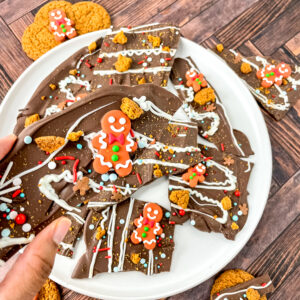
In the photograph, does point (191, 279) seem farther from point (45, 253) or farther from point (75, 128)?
point (75, 128)

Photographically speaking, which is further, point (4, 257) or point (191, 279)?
point (191, 279)

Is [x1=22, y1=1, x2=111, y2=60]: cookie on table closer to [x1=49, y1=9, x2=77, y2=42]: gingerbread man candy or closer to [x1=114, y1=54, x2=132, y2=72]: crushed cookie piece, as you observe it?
[x1=49, y1=9, x2=77, y2=42]: gingerbread man candy

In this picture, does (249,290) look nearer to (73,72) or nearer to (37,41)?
(73,72)

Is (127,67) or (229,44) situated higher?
(127,67)

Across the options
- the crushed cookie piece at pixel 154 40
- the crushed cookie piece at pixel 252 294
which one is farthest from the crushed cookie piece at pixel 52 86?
the crushed cookie piece at pixel 252 294

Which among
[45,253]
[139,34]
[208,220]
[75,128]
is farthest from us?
[139,34]

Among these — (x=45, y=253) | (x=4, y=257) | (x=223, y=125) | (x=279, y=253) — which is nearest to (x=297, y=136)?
(x=223, y=125)

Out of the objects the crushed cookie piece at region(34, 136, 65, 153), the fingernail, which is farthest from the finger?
the fingernail
